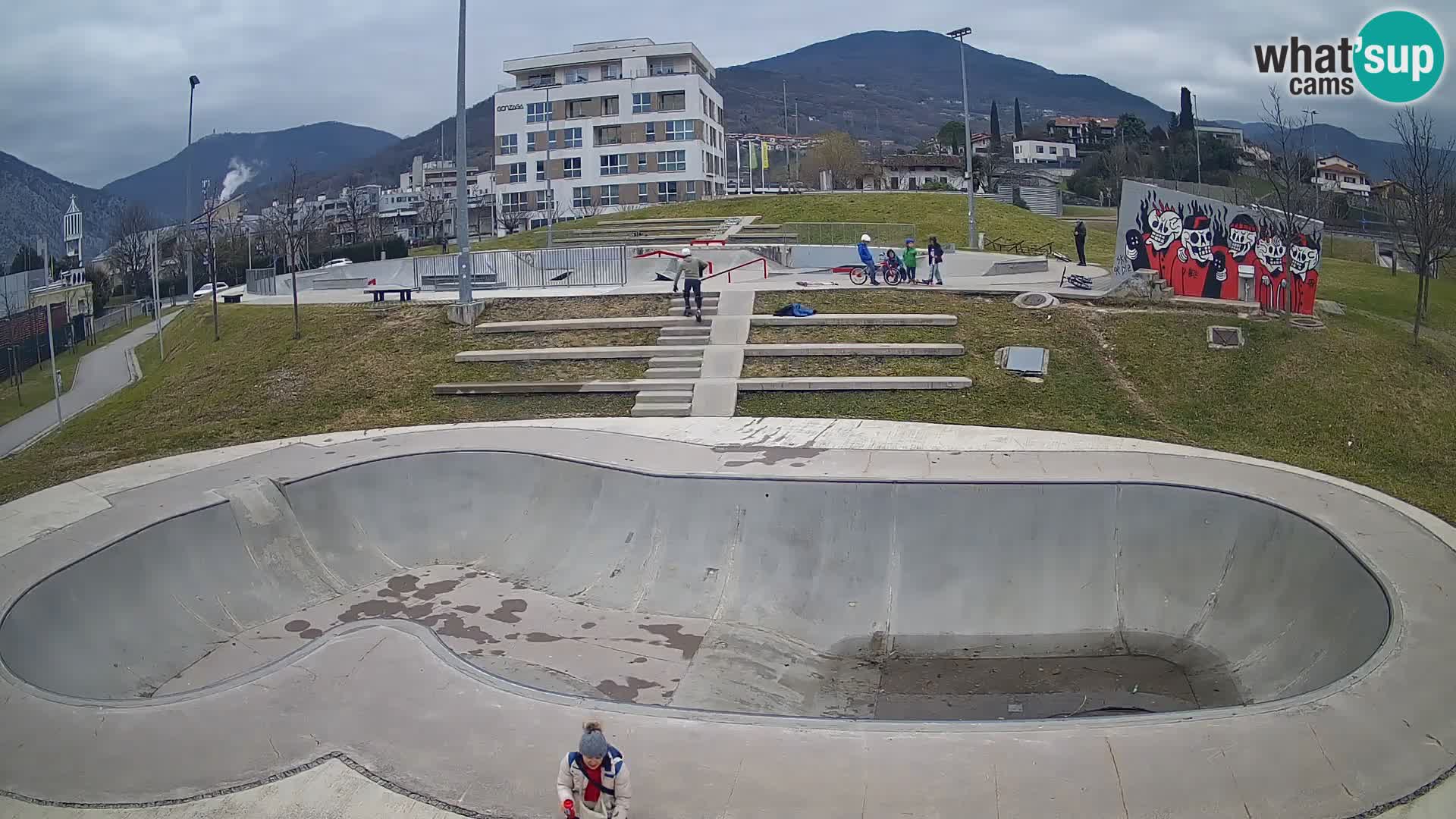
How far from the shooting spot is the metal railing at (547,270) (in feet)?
120

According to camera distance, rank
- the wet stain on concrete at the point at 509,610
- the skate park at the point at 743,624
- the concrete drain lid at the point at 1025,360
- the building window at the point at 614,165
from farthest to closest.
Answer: the building window at the point at 614,165 < the concrete drain lid at the point at 1025,360 < the wet stain on concrete at the point at 509,610 < the skate park at the point at 743,624

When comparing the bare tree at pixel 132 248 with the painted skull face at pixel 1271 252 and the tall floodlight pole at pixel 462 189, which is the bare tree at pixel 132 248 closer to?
the tall floodlight pole at pixel 462 189

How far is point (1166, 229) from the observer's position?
84.5ft

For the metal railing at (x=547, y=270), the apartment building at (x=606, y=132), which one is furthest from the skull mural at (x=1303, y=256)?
the apartment building at (x=606, y=132)

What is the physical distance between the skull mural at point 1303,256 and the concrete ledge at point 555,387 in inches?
594

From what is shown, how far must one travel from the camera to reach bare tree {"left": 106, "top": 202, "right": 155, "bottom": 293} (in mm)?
56438

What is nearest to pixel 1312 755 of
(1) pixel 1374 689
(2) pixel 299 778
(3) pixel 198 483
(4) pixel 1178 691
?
(1) pixel 1374 689

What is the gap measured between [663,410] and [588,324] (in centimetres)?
583

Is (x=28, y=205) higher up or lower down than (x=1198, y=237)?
higher up

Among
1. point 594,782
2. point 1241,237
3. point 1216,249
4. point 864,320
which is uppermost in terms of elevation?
point 1241,237

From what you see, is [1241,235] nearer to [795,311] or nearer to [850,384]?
[850,384]

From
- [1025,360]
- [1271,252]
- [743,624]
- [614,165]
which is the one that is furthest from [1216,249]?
[614,165]

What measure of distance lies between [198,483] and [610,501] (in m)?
7.29

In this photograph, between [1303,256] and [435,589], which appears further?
[1303,256]
